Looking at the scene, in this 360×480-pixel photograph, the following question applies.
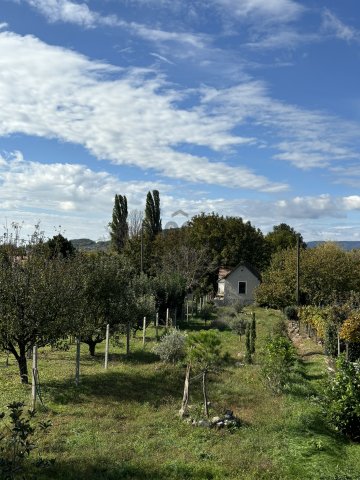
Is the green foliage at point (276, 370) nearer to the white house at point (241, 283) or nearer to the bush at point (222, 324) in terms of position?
the bush at point (222, 324)

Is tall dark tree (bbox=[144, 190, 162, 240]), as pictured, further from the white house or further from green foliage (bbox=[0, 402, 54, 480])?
green foliage (bbox=[0, 402, 54, 480])

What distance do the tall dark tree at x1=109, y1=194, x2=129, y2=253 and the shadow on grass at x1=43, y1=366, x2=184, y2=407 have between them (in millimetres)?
52624

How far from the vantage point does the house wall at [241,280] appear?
52.2 meters

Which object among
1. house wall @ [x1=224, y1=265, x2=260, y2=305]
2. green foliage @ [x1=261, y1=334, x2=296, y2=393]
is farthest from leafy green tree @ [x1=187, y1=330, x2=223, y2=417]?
house wall @ [x1=224, y1=265, x2=260, y2=305]

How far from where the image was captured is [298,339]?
94.8ft

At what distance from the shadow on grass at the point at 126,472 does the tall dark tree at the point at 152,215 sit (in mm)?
56331

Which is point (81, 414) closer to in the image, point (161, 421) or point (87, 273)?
point (161, 421)

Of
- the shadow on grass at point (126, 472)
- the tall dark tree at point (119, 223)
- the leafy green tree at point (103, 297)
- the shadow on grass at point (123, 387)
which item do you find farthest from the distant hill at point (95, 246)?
the shadow on grass at point (126, 472)

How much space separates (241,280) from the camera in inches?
2053

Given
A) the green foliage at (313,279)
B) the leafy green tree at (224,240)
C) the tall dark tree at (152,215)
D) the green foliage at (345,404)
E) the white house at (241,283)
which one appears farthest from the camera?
the tall dark tree at (152,215)

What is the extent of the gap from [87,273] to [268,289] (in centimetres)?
2387

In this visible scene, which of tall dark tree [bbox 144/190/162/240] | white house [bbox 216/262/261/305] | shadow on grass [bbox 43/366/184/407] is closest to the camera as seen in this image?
shadow on grass [bbox 43/366/184/407]

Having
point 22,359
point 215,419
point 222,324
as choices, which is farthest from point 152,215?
point 215,419

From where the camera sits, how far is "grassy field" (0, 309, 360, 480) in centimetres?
862
